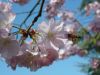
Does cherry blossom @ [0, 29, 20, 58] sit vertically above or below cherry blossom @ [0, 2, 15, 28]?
below

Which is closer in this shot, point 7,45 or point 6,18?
point 6,18

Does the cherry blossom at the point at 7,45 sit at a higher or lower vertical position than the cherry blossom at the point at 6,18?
lower

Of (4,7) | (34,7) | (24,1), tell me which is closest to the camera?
(4,7)

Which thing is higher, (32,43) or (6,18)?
(6,18)

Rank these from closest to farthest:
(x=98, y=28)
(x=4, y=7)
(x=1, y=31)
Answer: (x=1, y=31), (x=4, y=7), (x=98, y=28)

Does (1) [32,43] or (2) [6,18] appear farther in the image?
(1) [32,43]

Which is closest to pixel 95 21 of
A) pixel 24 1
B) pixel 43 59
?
pixel 24 1

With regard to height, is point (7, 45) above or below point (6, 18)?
below

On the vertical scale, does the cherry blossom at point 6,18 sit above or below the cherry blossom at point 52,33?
above

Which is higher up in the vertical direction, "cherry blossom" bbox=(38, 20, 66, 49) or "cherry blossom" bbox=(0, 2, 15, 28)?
"cherry blossom" bbox=(0, 2, 15, 28)

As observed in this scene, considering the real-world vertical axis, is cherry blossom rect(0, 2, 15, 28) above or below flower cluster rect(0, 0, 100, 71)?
above

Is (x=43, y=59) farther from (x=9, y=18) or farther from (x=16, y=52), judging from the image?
(x=9, y=18)
